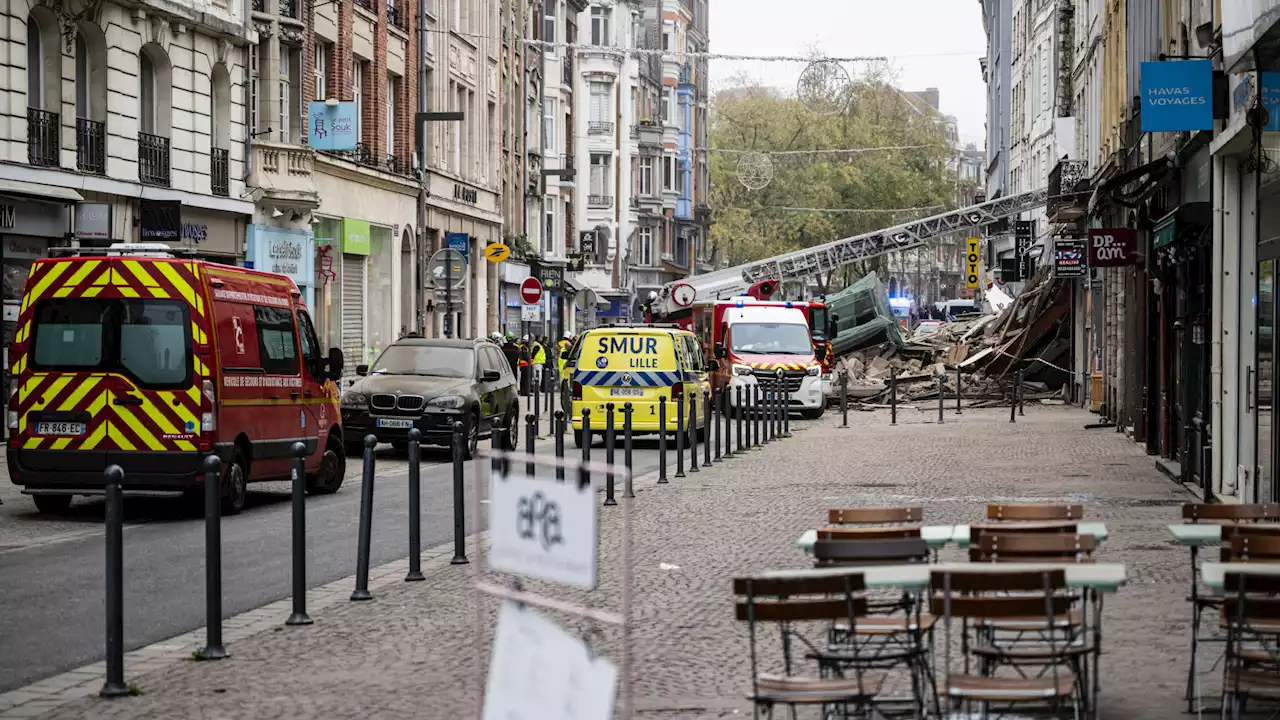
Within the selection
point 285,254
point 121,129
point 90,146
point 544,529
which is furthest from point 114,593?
point 285,254

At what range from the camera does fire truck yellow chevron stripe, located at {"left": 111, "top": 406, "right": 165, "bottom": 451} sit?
16609mm

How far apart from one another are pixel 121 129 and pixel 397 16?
16.3m

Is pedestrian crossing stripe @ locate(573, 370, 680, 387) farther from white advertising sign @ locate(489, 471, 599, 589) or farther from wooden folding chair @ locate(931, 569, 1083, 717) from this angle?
white advertising sign @ locate(489, 471, 599, 589)

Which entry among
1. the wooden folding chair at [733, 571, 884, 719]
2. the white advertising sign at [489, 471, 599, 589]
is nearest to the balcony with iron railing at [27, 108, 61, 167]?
the wooden folding chair at [733, 571, 884, 719]

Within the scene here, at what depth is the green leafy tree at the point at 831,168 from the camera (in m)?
87.8

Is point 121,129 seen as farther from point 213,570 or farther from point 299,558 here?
point 213,570

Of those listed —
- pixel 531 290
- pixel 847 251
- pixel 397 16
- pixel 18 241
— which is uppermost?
pixel 397 16

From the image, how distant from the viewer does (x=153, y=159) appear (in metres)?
31.5

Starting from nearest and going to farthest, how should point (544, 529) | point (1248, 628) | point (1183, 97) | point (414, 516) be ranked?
point (544, 529) < point (1248, 628) < point (414, 516) < point (1183, 97)

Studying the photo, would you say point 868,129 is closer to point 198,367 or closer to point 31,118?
point 31,118

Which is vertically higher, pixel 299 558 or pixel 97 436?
pixel 97 436

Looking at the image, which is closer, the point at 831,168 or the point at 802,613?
the point at 802,613

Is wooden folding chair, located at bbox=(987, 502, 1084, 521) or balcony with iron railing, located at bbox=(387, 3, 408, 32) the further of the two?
balcony with iron railing, located at bbox=(387, 3, 408, 32)

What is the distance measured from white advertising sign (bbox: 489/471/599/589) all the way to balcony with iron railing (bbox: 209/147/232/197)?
28.9 meters
